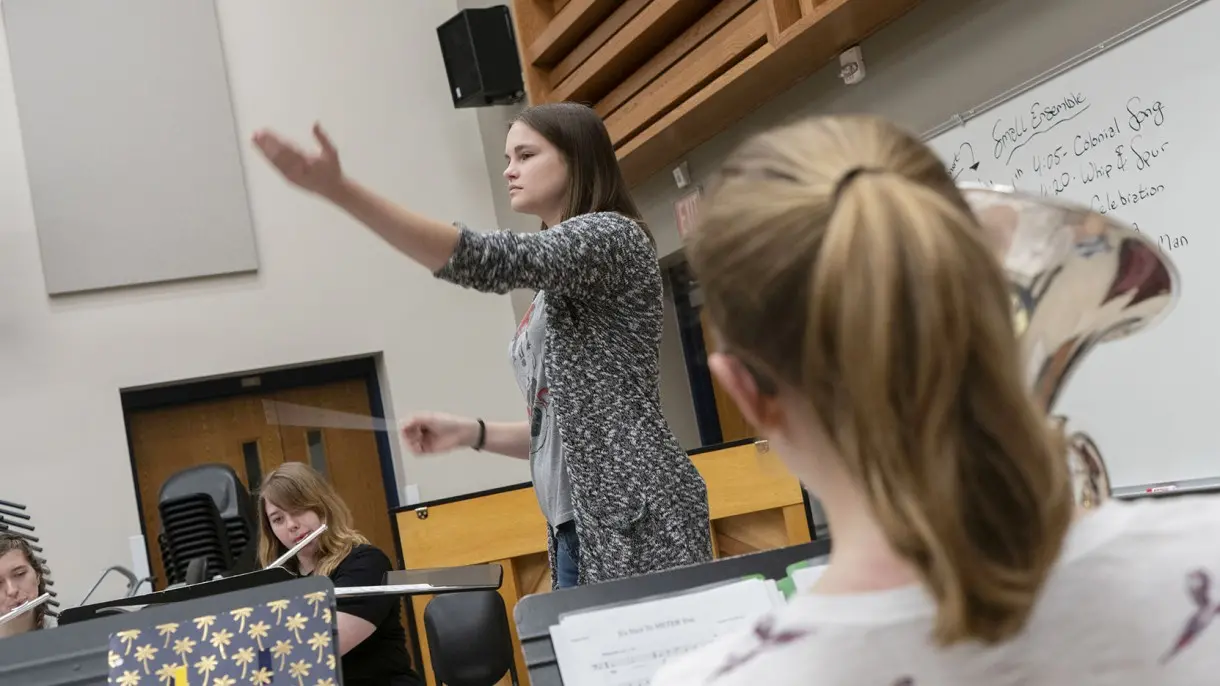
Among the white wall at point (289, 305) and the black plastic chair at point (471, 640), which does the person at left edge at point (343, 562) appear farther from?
the white wall at point (289, 305)

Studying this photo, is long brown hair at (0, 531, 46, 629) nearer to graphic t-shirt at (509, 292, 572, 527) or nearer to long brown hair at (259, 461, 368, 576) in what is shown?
long brown hair at (259, 461, 368, 576)

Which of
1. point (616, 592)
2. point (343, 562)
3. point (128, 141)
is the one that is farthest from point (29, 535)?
point (616, 592)

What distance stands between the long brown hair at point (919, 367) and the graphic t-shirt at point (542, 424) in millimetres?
918

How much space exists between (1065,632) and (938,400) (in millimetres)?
148

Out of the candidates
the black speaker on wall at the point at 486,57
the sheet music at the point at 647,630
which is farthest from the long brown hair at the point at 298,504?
the black speaker on wall at the point at 486,57

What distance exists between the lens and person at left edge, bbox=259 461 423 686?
246 cm

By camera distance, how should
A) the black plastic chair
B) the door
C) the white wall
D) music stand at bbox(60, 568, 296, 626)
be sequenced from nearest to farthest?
music stand at bbox(60, 568, 296, 626) → the black plastic chair → the white wall → the door

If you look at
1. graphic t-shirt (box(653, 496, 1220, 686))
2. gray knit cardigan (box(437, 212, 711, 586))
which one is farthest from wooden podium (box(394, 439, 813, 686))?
graphic t-shirt (box(653, 496, 1220, 686))

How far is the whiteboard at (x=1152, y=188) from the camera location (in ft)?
7.45

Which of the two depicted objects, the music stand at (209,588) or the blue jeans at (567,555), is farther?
the blue jeans at (567,555)

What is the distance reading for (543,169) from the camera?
1645 mm

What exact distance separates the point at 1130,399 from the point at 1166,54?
676 millimetres

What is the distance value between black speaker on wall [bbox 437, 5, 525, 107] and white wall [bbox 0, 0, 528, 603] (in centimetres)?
35

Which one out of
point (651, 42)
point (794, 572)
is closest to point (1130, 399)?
point (794, 572)
